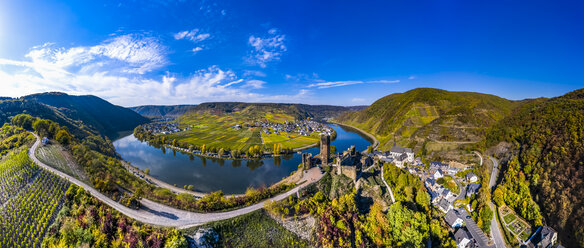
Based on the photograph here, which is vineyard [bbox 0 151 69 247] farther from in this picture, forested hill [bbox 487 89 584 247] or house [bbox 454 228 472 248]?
forested hill [bbox 487 89 584 247]

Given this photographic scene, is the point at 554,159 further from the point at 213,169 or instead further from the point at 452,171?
the point at 213,169

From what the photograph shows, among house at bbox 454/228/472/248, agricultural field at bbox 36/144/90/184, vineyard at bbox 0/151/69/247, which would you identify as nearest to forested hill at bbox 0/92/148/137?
agricultural field at bbox 36/144/90/184

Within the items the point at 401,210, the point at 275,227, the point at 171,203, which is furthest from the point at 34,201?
the point at 401,210

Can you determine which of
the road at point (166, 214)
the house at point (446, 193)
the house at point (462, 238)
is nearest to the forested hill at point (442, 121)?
the house at point (446, 193)

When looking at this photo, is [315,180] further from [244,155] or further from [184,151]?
[184,151]

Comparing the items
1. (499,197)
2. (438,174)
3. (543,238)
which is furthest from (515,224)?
(438,174)

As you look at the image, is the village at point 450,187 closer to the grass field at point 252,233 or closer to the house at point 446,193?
the house at point 446,193
